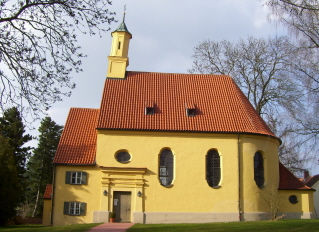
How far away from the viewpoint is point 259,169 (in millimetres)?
26625

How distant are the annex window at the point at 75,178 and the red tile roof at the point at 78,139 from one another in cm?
66

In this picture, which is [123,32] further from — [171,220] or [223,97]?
[171,220]

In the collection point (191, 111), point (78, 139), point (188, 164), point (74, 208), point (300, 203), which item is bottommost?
point (74, 208)

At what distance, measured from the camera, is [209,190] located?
25.3 meters

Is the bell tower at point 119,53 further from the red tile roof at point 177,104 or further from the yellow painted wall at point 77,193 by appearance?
the yellow painted wall at point 77,193

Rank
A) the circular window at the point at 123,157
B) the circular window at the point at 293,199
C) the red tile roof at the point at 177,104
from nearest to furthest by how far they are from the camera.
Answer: the circular window at the point at 123,157 → the red tile roof at the point at 177,104 → the circular window at the point at 293,199

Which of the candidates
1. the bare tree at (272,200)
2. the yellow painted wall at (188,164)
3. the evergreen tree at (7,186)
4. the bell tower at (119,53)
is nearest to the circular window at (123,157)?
the yellow painted wall at (188,164)

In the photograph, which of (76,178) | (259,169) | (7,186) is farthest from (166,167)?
(7,186)

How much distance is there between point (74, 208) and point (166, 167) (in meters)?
5.98

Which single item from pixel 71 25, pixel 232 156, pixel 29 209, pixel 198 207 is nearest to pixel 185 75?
pixel 232 156

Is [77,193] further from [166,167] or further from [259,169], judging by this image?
[259,169]

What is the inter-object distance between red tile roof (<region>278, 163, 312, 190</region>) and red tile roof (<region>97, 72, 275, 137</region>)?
315cm

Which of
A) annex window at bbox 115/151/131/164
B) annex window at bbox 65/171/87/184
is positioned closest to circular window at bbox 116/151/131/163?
annex window at bbox 115/151/131/164

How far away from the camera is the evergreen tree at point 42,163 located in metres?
48.6
